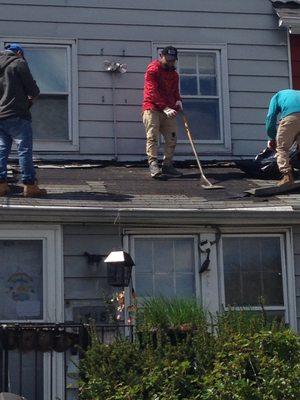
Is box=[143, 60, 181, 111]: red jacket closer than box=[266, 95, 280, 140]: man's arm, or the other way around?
box=[266, 95, 280, 140]: man's arm

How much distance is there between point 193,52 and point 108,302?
177 inches

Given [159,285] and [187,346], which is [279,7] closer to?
[159,285]

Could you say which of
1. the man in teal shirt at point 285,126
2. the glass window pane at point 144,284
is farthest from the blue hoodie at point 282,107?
the glass window pane at point 144,284

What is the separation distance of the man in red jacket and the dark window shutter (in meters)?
1.83

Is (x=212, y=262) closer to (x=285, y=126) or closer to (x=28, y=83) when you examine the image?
(x=285, y=126)

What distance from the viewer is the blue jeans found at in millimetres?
10181

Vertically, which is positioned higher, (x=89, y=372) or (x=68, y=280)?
(x=68, y=280)

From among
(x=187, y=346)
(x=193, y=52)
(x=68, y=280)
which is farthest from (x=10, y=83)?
(x=187, y=346)

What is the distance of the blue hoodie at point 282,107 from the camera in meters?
11.3

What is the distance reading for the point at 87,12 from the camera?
12.8 meters

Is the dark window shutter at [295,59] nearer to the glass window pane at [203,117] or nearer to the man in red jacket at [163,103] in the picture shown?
the glass window pane at [203,117]

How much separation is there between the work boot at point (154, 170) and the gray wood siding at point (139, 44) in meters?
1.02

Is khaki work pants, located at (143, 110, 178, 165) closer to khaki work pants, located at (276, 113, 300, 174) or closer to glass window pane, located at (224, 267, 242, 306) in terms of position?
khaki work pants, located at (276, 113, 300, 174)

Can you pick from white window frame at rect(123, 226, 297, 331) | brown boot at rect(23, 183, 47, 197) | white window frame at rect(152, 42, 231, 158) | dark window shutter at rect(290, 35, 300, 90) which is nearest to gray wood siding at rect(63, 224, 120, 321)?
white window frame at rect(123, 226, 297, 331)
